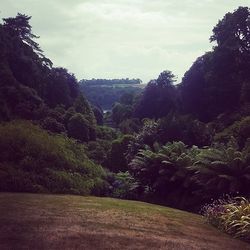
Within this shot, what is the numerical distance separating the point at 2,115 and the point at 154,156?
14.0 m

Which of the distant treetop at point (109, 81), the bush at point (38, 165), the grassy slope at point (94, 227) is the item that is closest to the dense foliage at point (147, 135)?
the bush at point (38, 165)

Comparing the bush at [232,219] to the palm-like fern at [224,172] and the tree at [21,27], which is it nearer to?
the palm-like fern at [224,172]

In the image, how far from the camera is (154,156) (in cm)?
1741

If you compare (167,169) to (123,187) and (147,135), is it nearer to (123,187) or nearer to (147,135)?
Result: (123,187)

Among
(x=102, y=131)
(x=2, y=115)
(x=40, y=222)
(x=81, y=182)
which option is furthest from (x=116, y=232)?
(x=102, y=131)

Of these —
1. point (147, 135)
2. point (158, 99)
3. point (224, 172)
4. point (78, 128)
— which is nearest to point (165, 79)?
point (158, 99)

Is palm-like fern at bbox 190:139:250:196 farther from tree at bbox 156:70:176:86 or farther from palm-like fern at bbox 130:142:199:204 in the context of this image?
tree at bbox 156:70:176:86

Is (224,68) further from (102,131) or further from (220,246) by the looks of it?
(220,246)

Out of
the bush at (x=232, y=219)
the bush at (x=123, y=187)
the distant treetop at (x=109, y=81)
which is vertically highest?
the distant treetop at (x=109, y=81)

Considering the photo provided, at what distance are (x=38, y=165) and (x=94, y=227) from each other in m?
5.65

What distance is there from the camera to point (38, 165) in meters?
13.7

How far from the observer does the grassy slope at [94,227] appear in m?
7.44

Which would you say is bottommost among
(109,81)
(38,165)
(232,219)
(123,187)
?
(123,187)

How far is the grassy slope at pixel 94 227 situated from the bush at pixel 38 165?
65.4 inches
